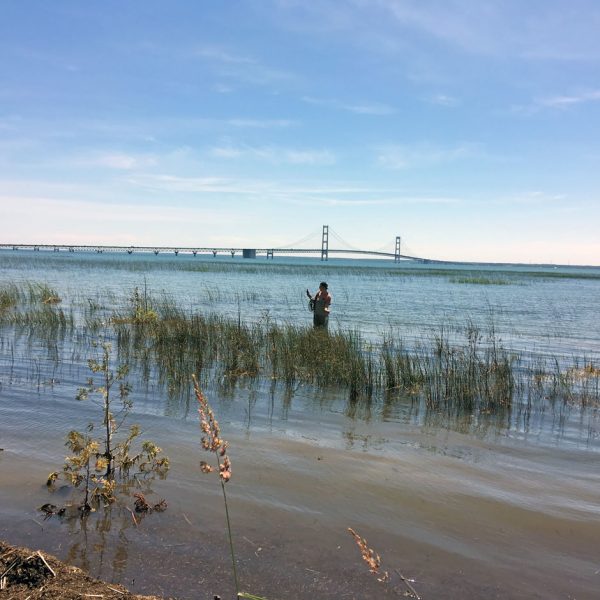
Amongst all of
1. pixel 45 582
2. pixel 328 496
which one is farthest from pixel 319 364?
pixel 45 582

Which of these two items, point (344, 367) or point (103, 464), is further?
point (344, 367)

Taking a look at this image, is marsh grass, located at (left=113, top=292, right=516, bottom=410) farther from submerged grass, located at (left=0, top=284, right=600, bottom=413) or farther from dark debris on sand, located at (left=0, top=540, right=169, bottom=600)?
dark debris on sand, located at (left=0, top=540, right=169, bottom=600)

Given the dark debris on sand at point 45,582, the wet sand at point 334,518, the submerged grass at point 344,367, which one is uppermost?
the submerged grass at point 344,367

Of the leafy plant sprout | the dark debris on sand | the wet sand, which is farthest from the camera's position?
the leafy plant sprout

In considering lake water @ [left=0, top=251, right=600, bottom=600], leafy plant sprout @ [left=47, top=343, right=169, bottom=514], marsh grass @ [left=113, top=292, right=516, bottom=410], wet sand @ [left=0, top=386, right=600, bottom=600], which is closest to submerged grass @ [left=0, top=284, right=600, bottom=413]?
marsh grass @ [left=113, top=292, right=516, bottom=410]

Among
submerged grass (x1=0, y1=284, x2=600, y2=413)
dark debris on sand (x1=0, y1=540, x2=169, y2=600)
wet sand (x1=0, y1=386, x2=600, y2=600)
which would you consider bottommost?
wet sand (x1=0, y1=386, x2=600, y2=600)

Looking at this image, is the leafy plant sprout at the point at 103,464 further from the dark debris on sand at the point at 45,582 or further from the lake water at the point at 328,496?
the dark debris on sand at the point at 45,582

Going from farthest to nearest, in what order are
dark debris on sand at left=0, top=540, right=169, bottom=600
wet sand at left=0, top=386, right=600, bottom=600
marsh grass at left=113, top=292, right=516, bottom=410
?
marsh grass at left=113, top=292, right=516, bottom=410
wet sand at left=0, top=386, right=600, bottom=600
dark debris on sand at left=0, top=540, right=169, bottom=600

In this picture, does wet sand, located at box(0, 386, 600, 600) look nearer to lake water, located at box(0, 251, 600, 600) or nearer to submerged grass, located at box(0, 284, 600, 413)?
lake water, located at box(0, 251, 600, 600)

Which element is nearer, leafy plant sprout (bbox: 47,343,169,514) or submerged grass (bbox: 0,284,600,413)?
leafy plant sprout (bbox: 47,343,169,514)

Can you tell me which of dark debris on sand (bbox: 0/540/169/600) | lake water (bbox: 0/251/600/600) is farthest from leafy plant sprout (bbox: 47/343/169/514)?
dark debris on sand (bbox: 0/540/169/600)

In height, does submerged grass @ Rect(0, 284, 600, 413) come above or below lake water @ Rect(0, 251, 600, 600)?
above

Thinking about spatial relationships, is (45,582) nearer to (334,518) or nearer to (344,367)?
(334,518)

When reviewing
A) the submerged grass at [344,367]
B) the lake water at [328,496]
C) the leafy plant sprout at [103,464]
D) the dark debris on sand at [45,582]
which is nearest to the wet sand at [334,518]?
the lake water at [328,496]
